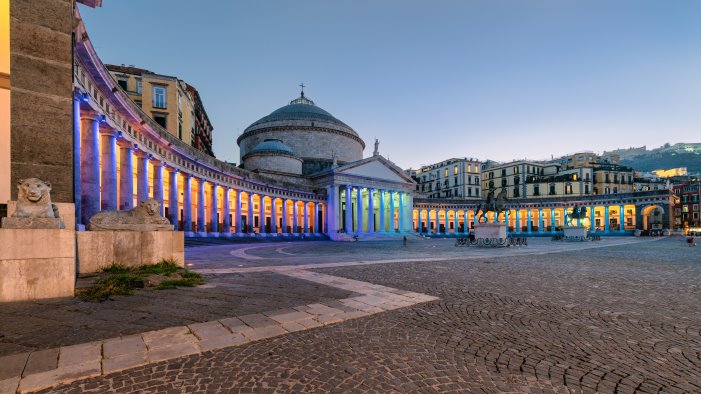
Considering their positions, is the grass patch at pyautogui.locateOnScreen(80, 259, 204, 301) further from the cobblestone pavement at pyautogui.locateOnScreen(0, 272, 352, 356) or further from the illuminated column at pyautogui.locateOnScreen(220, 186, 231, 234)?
the illuminated column at pyautogui.locateOnScreen(220, 186, 231, 234)

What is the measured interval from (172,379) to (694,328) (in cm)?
826

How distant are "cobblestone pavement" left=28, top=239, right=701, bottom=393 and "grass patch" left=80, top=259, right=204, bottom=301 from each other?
4668mm

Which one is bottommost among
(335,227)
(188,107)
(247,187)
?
(335,227)

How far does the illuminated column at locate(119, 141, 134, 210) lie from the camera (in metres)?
25.5

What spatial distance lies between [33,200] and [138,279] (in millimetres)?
2856

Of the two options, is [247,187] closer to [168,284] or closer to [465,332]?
[168,284]

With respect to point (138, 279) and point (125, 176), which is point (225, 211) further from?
point (138, 279)

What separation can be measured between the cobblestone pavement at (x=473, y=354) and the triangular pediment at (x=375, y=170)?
53.6 m

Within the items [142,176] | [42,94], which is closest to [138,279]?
[42,94]

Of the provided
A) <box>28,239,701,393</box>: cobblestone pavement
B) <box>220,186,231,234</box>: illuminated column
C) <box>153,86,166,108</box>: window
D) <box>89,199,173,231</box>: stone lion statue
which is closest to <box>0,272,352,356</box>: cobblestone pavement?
<box>28,239,701,393</box>: cobblestone pavement

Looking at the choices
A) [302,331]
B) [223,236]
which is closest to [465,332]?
[302,331]

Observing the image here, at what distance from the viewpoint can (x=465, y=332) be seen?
5523mm

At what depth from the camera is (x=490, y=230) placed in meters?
32.2

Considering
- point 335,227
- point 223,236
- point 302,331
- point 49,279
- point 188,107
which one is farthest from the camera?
point 335,227
